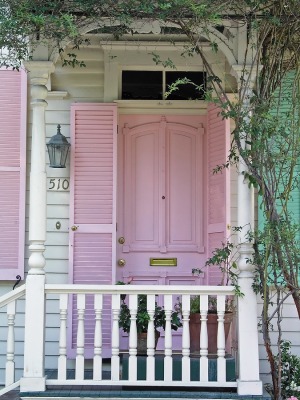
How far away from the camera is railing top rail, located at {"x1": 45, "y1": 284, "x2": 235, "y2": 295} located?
16.6 feet

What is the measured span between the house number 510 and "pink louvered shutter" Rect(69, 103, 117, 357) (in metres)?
0.10

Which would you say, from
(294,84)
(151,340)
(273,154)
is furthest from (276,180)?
(151,340)

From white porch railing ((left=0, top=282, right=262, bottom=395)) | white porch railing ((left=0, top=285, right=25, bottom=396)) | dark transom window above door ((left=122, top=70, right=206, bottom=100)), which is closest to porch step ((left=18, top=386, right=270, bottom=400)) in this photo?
white porch railing ((left=0, top=282, right=262, bottom=395))

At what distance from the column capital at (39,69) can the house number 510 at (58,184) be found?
1.32 m

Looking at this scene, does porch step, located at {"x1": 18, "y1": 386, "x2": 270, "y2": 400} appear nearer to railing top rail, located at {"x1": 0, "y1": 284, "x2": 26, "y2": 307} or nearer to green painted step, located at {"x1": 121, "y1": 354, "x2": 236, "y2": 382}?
green painted step, located at {"x1": 121, "y1": 354, "x2": 236, "y2": 382}

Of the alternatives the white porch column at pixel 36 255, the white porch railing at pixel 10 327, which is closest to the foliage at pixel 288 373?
the white porch column at pixel 36 255

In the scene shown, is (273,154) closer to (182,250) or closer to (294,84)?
(294,84)

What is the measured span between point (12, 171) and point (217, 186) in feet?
6.05

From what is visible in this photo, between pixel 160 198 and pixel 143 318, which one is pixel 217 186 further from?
pixel 143 318

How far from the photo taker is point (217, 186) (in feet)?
20.3

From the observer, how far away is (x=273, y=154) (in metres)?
5.06

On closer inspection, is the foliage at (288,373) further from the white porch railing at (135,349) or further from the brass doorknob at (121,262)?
the brass doorknob at (121,262)

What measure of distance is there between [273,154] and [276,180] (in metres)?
0.21

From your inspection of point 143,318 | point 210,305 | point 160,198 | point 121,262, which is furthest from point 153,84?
point 143,318
